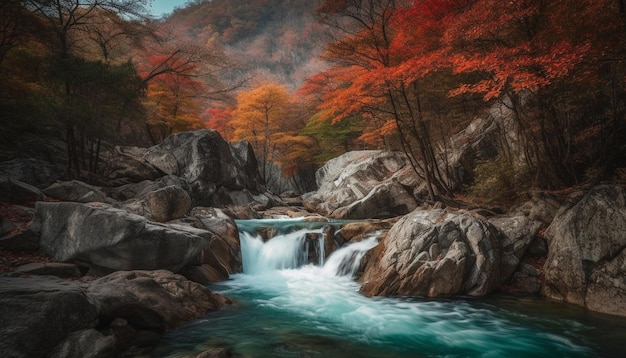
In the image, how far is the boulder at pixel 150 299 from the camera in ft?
16.4

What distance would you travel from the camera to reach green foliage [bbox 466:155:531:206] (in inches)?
451

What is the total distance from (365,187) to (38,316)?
17619mm

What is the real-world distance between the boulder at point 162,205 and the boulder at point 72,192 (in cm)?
101

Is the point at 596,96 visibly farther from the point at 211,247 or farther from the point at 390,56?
the point at 211,247

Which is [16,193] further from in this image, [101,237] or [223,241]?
[223,241]

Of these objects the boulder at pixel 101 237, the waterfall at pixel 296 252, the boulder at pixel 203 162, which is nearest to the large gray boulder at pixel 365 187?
the boulder at pixel 203 162

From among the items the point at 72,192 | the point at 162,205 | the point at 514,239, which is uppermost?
the point at 72,192

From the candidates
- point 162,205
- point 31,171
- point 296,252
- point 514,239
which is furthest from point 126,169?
point 514,239

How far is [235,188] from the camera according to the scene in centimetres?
2220

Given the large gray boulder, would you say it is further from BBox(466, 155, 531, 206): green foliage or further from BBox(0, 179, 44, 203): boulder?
BBox(0, 179, 44, 203): boulder

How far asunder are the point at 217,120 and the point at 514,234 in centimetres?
3225

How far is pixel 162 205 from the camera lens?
1127 centimetres

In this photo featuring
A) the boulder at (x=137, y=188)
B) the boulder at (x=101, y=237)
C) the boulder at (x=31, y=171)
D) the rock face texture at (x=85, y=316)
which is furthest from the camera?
the boulder at (x=137, y=188)

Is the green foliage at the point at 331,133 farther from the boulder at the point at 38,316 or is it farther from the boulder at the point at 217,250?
the boulder at the point at 38,316
